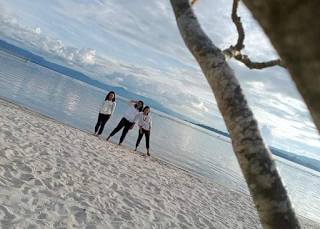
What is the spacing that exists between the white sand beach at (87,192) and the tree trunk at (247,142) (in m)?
4.14

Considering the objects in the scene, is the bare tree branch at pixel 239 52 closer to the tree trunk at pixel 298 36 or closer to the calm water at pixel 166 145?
the tree trunk at pixel 298 36

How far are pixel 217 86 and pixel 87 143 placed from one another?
10.9m

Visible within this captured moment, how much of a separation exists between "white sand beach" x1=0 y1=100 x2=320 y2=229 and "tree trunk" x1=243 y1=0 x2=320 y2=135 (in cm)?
475

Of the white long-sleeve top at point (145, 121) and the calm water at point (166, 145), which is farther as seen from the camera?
the calm water at point (166, 145)

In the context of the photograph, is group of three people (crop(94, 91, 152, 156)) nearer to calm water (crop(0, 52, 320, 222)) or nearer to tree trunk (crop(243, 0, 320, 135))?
calm water (crop(0, 52, 320, 222))

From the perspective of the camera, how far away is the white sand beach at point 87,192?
5.22 metres

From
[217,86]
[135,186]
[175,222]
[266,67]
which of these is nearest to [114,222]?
[175,222]

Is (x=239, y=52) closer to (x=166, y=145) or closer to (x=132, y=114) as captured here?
(x=132, y=114)

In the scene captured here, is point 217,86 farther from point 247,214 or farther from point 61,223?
point 247,214

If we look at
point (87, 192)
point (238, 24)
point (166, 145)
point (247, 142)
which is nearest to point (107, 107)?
point (87, 192)

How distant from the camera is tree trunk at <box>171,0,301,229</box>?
4.05ft

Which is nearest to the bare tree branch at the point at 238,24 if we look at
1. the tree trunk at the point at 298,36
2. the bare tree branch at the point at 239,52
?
the bare tree branch at the point at 239,52

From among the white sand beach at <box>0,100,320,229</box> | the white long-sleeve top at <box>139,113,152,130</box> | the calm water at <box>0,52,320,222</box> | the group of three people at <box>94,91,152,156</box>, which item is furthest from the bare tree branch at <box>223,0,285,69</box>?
the calm water at <box>0,52,320,222</box>

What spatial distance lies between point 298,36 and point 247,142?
0.77m
